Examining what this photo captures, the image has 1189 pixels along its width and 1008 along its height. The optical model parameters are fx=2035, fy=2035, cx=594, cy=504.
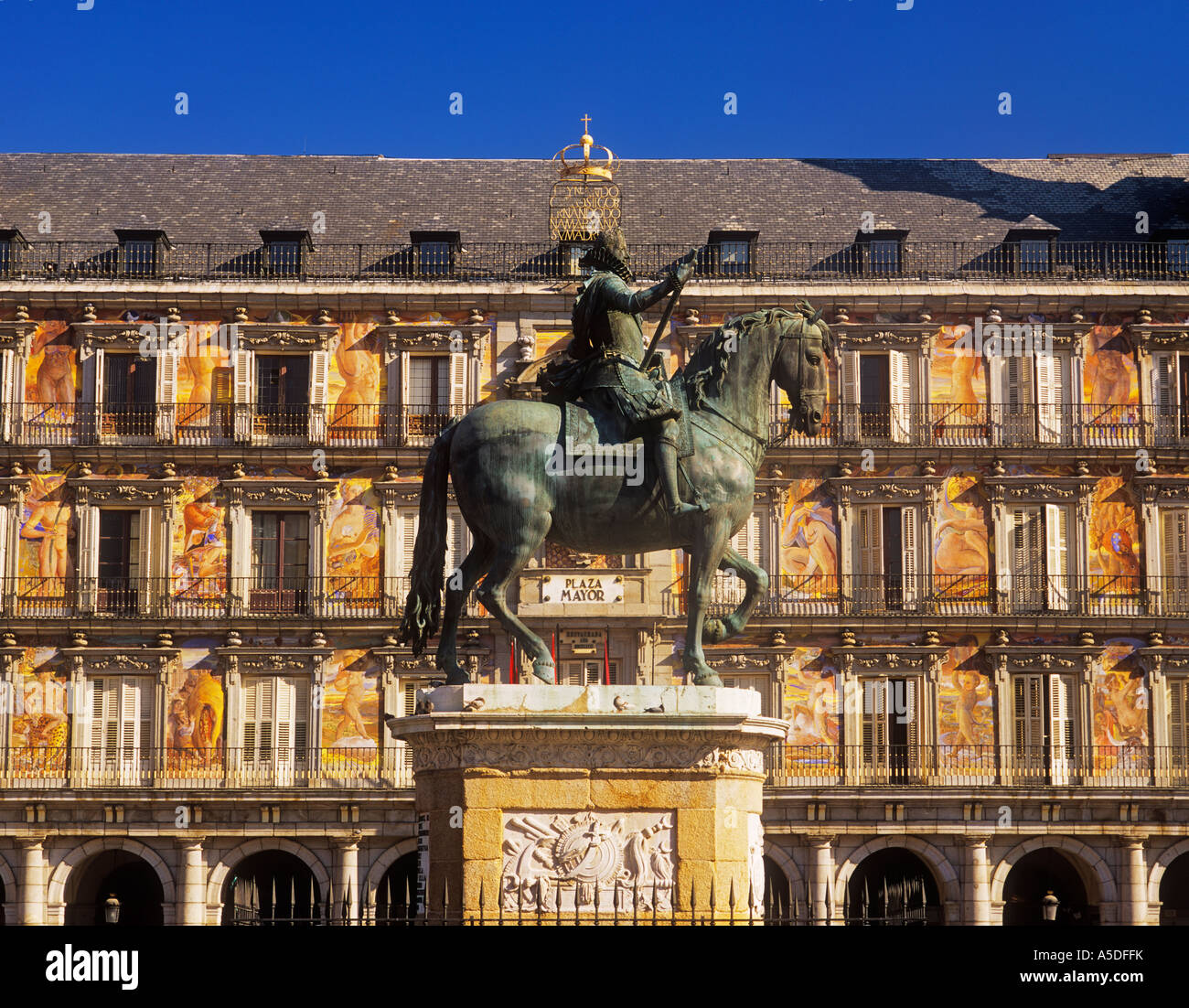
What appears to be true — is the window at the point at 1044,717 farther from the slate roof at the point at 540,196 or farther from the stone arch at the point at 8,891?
the stone arch at the point at 8,891

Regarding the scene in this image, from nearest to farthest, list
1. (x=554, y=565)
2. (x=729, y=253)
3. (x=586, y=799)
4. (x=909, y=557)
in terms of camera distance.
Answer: (x=586, y=799) → (x=554, y=565) → (x=909, y=557) → (x=729, y=253)

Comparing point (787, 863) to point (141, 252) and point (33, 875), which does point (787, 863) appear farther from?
point (141, 252)

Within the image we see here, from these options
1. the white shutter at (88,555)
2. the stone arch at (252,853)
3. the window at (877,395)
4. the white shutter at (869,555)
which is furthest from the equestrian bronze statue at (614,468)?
the white shutter at (88,555)

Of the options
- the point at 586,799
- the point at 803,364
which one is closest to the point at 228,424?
the point at 803,364

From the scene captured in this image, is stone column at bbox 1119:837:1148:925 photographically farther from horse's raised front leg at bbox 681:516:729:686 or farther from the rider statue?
the rider statue

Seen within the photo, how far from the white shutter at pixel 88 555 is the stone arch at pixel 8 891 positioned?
18.4ft

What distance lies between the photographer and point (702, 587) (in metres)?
14.7

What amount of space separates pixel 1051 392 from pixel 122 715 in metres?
21.2

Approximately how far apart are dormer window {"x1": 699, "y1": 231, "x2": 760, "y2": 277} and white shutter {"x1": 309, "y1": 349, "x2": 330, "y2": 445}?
857 cm

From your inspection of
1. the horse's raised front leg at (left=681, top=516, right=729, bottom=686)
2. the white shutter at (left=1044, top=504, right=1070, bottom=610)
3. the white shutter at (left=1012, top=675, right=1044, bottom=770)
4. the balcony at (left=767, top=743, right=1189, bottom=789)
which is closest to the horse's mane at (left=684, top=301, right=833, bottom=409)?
the horse's raised front leg at (left=681, top=516, right=729, bottom=686)

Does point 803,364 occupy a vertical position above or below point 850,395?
below

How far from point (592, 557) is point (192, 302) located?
10469mm

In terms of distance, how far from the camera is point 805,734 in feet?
141
